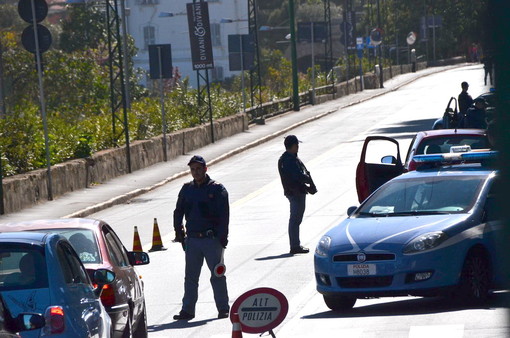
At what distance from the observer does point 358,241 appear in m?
11.1

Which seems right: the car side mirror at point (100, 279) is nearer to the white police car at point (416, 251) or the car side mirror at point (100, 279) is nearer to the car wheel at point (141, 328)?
the car wheel at point (141, 328)

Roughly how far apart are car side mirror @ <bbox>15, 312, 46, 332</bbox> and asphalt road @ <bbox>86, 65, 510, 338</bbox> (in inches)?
93.4

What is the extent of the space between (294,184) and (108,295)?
7.94 metres

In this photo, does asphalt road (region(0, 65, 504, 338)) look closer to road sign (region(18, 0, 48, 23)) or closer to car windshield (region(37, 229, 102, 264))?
car windshield (region(37, 229, 102, 264))

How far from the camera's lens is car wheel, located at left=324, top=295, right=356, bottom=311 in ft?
37.3

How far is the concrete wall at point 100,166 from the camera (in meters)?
25.7

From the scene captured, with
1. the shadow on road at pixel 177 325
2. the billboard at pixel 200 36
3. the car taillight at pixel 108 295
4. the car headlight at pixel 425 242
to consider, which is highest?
the billboard at pixel 200 36

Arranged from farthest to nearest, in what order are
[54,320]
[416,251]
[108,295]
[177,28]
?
[177,28], [416,251], [108,295], [54,320]

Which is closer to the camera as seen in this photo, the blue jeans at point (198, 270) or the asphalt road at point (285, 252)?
the asphalt road at point (285, 252)

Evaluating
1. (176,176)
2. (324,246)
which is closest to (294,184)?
(324,246)

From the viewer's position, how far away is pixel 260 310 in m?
7.23

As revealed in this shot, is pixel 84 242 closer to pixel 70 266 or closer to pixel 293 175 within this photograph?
pixel 70 266

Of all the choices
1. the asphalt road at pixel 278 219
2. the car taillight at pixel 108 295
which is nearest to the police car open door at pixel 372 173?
the asphalt road at pixel 278 219

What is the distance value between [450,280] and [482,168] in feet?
7.83
